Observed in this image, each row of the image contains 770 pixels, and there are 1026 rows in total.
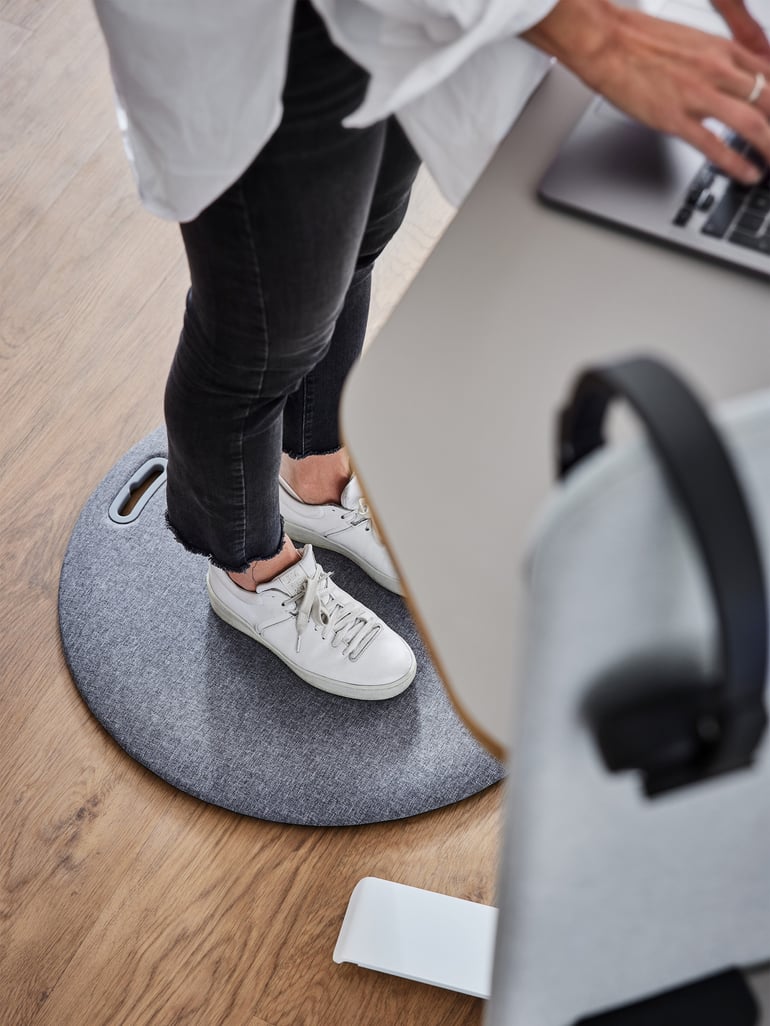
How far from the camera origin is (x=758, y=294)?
598 millimetres

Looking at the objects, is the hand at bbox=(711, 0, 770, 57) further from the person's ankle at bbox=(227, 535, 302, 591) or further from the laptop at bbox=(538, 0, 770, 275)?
the person's ankle at bbox=(227, 535, 302, 591)

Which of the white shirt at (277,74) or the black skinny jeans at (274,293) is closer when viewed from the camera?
the white shirt at (277,74)

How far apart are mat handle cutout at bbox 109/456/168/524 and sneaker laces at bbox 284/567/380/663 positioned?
0.96 ft

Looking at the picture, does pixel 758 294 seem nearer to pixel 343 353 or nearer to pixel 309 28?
pixel 309 28

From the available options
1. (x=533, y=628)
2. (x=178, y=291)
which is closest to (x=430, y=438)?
(x=533, y=628)

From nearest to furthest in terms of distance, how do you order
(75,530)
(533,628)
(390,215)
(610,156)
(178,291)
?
(533,628) → (610,156) → (390,215) → (75,530) → (178,291)

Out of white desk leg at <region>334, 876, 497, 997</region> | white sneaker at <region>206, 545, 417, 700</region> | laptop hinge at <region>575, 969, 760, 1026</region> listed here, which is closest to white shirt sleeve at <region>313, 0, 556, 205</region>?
laptop hinge at <region>575, 969, 760, 1026</region>

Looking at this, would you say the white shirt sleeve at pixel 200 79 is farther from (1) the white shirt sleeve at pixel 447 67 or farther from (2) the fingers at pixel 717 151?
(2) the fingers at pixel 717 151

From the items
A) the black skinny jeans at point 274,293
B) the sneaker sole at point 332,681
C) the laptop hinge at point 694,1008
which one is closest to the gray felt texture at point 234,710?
the sneaker sole at point 332,681

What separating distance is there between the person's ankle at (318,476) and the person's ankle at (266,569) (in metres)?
0.11

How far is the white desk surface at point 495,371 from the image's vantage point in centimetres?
50

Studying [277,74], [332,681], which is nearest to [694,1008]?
[277,74]

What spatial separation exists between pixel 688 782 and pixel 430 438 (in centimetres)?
24

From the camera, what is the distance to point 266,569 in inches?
46.8
